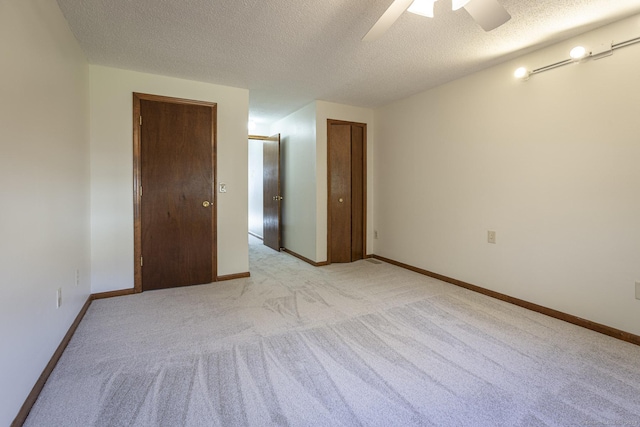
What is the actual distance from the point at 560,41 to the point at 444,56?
0.92 meters

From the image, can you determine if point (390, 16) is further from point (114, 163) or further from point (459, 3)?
point (114, 163)

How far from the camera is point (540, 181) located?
2629 millimetres

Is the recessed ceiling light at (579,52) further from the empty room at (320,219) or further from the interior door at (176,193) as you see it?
the interior door at (176,193)

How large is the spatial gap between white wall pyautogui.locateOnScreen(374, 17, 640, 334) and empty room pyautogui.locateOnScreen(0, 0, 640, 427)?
2 centimetres

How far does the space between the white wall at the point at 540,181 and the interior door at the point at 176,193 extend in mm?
2687

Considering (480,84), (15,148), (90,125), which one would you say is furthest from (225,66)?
(480,84)

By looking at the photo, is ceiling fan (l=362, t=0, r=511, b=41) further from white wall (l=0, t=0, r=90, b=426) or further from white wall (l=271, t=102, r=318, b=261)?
white wall (l=271, t=102, r=318, b=261)

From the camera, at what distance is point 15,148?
1.37 meters

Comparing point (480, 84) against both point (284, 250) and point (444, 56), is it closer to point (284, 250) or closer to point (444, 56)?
point (444, 56)

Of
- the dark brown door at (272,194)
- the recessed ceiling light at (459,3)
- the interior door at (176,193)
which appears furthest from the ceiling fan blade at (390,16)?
the dark brown door at (272,194)

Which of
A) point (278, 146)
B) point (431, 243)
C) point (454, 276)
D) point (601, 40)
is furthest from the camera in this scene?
point (278, 146)

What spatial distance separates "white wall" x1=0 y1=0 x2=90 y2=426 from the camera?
4.22 ft

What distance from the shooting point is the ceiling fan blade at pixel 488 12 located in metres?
1.62

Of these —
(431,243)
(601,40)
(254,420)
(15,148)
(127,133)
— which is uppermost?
(601,40)
